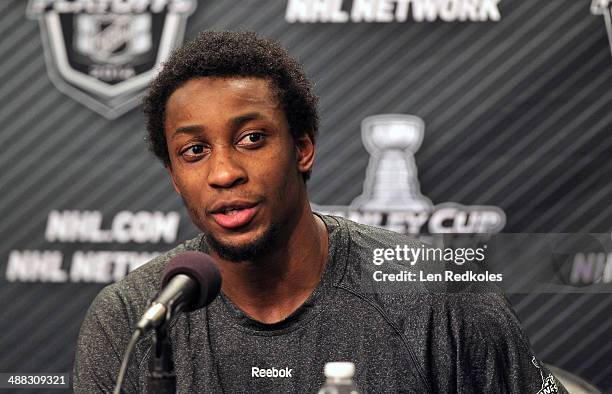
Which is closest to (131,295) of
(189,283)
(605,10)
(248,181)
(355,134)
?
(248,181)

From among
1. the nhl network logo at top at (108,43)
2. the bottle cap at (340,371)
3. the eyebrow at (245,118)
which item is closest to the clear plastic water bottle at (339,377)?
the bottle cap at (340,371)

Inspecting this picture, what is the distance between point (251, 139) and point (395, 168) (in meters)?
0.76

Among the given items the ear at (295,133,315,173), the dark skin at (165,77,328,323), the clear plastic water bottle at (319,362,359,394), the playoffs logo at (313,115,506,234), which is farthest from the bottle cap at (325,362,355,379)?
the playoffs logo at (313,115,506,234)

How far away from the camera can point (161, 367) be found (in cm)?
92

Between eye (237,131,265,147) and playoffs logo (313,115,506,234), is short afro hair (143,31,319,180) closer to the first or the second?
eye (237,131,265,147)

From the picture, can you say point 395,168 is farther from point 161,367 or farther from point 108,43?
point 161,367

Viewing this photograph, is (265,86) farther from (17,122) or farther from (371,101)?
(17,122)

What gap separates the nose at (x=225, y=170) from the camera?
4.48 ft

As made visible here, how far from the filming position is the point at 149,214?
84.9 inches

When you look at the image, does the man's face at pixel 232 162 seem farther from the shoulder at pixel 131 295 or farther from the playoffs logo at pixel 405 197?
the playoffs logo at pixel 405 197

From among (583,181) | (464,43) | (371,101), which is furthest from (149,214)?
(583,181)

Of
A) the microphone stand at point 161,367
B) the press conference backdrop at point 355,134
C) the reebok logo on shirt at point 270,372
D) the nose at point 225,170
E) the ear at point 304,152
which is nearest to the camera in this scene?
the microphone stand at point 161,367

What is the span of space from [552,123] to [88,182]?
117 cm

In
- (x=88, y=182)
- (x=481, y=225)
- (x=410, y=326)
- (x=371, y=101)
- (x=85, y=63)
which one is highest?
(x=85, y=63)
